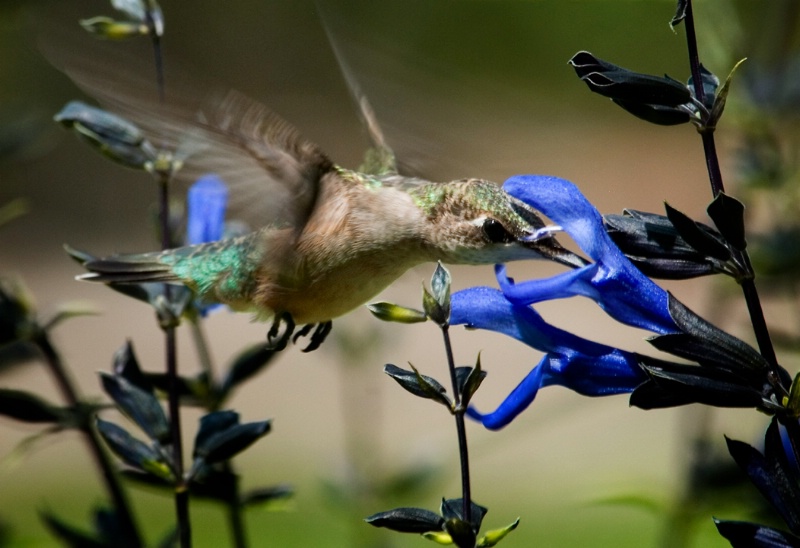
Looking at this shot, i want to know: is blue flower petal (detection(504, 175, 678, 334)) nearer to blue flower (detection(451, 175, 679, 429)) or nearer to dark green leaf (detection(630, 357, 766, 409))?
blue flower (detection(451, 175, 679, 429))

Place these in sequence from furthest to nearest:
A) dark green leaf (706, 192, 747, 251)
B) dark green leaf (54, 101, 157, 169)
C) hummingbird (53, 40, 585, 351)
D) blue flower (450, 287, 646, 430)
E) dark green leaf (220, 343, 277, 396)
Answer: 1. dark green leaf (220, 343, 277, 396)
2. dark green leaf (54, 101, 157, 169)
3. hummingbird (53, 40, 585, 351)
4. blue flower (450, 287, 646, 430)
5. dark green leaf (706, 192, 747, 251)

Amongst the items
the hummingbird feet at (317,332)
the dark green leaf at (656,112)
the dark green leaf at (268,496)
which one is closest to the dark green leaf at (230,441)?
the dark green leaf at (268,496)

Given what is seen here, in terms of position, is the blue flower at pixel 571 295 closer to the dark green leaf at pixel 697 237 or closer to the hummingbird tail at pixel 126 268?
the dark green leaf at pixel 697 237

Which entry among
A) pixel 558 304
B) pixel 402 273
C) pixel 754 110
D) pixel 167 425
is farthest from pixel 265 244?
pixel 558 304

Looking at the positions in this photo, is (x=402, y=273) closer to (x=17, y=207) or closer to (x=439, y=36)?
(x=17, y=207)

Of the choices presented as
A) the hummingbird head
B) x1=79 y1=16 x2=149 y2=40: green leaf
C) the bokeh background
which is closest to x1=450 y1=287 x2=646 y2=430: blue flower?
the hummingbird head

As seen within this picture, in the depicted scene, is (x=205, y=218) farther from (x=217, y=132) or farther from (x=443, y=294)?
(x=443, y=294)
